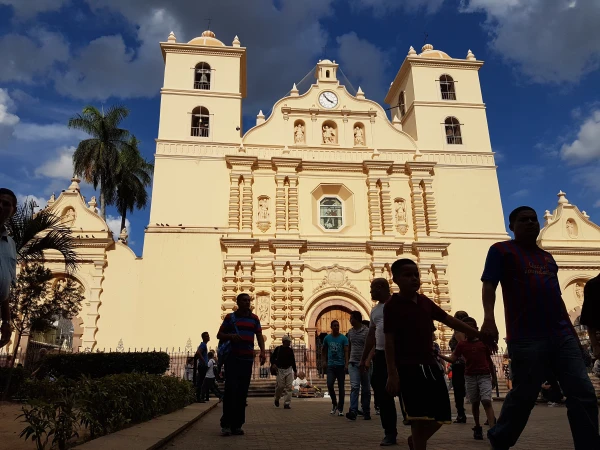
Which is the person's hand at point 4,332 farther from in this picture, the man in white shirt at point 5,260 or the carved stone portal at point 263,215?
the carved stone portal at point 263,215

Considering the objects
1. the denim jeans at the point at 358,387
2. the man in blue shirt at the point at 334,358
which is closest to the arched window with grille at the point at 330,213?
the man in blue shirt at the point at 334,358

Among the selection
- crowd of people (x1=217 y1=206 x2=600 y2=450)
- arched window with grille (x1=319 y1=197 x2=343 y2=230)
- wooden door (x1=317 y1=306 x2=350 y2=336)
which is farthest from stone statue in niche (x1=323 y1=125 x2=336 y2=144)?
crowd of people (x1=217 y1=206 x2=600 y2=450)

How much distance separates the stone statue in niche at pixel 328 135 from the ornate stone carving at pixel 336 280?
5.74m

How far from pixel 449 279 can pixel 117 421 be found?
56.1 feet

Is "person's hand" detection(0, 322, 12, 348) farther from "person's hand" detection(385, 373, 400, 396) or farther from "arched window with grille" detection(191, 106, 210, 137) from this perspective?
"arched window with grille" detection(191, 106, 210, 137)

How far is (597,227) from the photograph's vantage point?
2214cm

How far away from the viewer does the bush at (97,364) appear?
13516mm

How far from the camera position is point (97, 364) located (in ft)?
45.2

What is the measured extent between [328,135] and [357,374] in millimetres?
16014

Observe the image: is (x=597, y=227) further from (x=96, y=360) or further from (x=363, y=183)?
(x=96, y=360)

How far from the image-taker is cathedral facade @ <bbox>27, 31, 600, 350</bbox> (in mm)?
19141

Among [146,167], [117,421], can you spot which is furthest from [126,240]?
[117,421]

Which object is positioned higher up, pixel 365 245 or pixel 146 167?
pixel 146 167

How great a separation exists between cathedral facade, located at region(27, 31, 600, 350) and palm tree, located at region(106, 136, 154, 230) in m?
5.61
